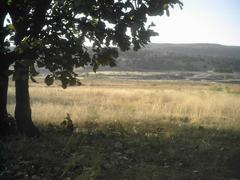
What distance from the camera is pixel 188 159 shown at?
31.3ft

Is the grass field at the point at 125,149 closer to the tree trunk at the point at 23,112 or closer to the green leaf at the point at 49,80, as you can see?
the tree trunk at the point at 23,112

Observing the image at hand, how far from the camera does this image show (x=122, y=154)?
9812 millimetres

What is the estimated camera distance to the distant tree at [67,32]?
8602 millimetres

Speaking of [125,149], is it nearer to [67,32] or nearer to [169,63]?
[67,32]

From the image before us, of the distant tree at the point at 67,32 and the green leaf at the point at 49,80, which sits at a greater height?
the distant tree at the point at 67,32

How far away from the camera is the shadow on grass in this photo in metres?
8.56

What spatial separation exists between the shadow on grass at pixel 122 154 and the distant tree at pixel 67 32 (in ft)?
5.38

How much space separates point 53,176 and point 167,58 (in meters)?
118

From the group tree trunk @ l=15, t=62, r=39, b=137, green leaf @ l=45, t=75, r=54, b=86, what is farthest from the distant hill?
green leaf @ l=45, t=75, r=54, b=86

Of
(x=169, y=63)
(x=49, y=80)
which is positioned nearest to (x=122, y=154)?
(x=49, y=80)

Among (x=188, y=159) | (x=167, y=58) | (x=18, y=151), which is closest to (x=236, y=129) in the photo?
(x=188, y=159)

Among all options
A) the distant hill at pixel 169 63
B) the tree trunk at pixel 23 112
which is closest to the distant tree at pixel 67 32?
the tree trunk at pixel 23 112

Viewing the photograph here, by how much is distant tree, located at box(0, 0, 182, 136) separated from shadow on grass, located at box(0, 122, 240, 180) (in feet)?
5.38

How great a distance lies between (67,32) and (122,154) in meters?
2.95
